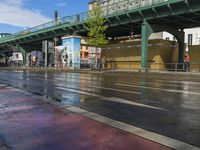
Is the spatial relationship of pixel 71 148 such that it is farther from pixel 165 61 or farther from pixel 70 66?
pixel 70 66

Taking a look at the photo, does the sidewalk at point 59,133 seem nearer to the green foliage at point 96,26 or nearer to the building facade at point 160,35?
the building facade at point 160,35

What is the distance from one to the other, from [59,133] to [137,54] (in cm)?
4217

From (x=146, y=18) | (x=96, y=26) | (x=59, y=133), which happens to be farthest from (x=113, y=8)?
(x=59, y=133)

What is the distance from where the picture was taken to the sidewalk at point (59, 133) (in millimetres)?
6188

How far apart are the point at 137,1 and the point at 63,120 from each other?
33.9 m

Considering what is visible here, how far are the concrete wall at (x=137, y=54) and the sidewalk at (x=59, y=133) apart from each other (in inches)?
1433

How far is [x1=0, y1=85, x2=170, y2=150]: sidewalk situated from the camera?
619 cm

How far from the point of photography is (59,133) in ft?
23.7

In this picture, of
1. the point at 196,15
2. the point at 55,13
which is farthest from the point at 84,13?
the point at 55,13

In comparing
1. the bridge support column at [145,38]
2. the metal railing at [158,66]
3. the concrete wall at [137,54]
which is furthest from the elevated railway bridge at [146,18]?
the metal railing at [158,66]

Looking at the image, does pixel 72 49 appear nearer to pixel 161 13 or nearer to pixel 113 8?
pixel 113 8

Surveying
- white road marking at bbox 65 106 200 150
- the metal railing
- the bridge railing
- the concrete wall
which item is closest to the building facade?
the bridge railing

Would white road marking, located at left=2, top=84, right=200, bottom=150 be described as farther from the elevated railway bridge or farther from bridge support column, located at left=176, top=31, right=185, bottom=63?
bridge support column, located at left=176, top=31, right=185, bottom=63

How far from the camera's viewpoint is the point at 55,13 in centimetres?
8662
